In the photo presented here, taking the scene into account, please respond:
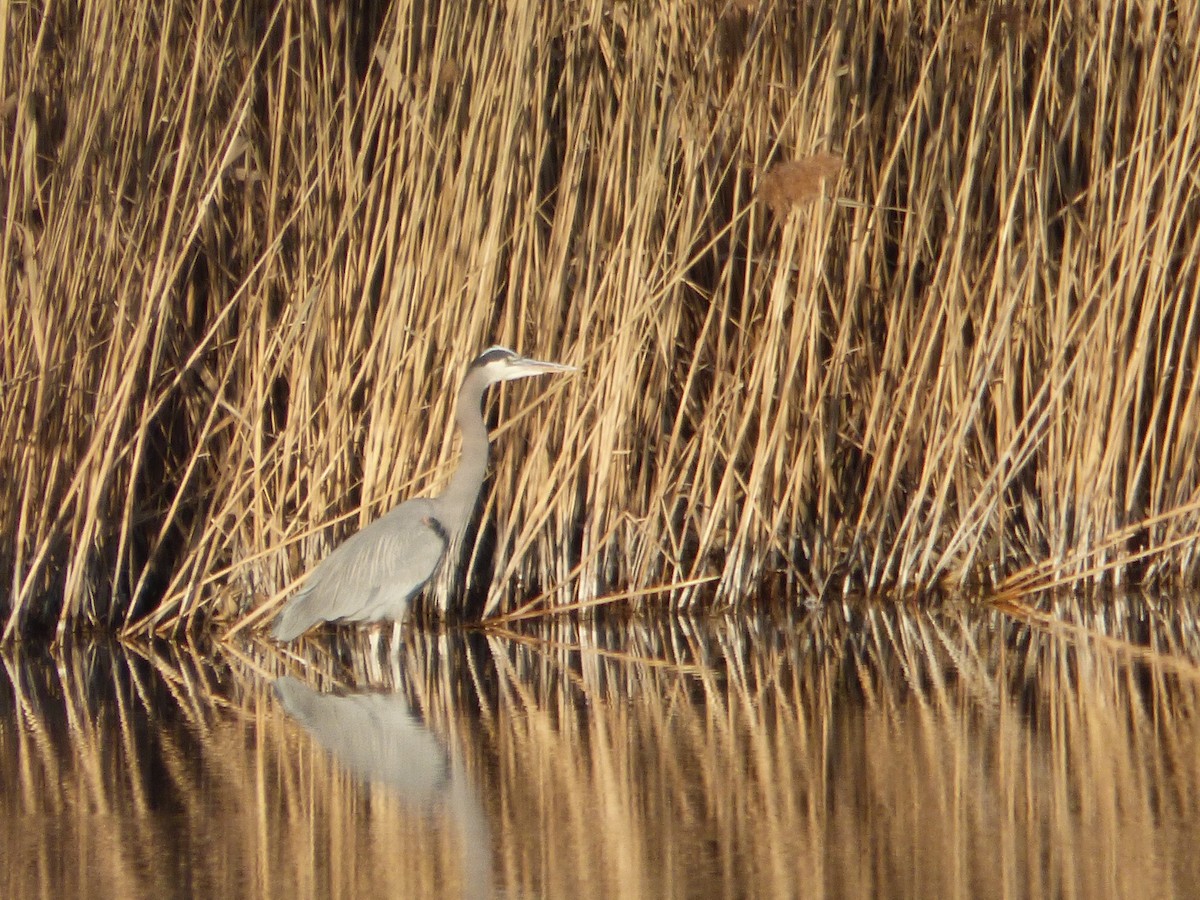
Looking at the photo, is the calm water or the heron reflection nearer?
the calm water

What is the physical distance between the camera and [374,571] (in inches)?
222

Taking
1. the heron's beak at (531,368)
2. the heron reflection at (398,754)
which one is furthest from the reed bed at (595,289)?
the heron reflection at (398,754)

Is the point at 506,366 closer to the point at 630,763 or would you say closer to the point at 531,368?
the point at 531,368

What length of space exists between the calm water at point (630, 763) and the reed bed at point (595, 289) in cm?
40

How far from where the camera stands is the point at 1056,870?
321 cm

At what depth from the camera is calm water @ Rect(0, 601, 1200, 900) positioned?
3.33m

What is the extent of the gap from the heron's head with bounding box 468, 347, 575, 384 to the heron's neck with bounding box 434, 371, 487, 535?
0.04 m

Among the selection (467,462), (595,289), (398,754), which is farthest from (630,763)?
(595,289)

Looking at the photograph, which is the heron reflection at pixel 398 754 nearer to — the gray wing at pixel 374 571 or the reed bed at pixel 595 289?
the gray wing at pixel 374 571

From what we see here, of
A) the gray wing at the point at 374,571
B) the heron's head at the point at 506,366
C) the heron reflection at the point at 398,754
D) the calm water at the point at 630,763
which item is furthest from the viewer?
the heron's head at the point at 506,366

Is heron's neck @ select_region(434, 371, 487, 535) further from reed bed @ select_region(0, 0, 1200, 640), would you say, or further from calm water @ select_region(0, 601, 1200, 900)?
calm water @ select_region(0, 601, 1200, 900)

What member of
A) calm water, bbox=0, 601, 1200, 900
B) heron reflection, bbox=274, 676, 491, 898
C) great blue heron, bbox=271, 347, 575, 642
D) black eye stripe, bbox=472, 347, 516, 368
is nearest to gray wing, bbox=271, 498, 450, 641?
great blue heron, bbox=271, 347, 575, 642

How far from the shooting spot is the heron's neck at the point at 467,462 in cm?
584

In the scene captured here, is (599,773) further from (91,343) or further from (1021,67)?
(1021,67)
